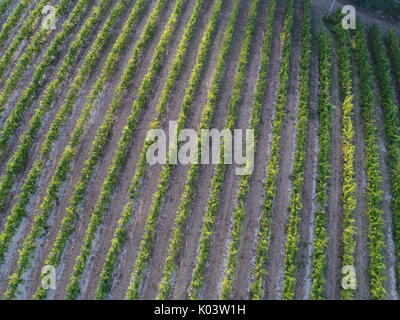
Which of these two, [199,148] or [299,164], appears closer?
[299,164]

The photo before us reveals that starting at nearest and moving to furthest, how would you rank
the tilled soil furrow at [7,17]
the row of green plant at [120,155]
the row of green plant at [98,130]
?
the row of green plant at [120,155], the row of green plant at [98,130], the tilled soil furrow at [7,17]

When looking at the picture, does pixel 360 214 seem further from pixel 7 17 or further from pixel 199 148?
pixel 7 17

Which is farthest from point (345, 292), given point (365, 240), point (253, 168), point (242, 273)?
point (253, 168)

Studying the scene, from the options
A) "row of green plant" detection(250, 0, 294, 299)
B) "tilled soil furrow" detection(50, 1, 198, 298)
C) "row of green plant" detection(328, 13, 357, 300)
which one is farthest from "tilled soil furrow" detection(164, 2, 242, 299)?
"row of green plant" detection(328, 13, 357, 300)

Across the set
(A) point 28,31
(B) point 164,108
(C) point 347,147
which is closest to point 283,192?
(C) point 347,147

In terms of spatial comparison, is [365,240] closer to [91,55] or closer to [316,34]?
[316,34]

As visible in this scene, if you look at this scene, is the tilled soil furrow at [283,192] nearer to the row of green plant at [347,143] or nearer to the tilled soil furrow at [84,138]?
the row of green plant at [347,143]

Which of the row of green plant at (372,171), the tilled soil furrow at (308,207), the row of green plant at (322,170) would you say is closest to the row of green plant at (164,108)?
the tilled soil furrow at (308,207)
